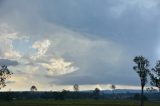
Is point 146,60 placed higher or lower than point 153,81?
higher

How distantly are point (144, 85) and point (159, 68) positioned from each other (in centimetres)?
1239

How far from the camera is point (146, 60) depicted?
111 meters

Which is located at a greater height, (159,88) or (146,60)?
(146,60)

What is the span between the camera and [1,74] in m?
118

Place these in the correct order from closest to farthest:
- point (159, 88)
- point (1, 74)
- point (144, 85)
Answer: point (159, 88)
point (144, 85)
point (1, 74)

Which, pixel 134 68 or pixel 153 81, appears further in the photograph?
pixel 134 68

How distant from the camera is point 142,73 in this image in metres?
111

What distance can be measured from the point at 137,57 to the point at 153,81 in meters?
12.5

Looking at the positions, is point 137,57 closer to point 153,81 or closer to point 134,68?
point 134,68

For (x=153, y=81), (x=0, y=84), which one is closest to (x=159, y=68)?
(x=153, y=81)

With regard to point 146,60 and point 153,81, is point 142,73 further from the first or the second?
point 153,81

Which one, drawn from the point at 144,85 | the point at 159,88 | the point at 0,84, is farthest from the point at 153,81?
the point at 0,84

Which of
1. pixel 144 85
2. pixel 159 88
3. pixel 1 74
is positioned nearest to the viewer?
pixel 159 88

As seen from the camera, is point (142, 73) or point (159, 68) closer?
point (159, 68)
